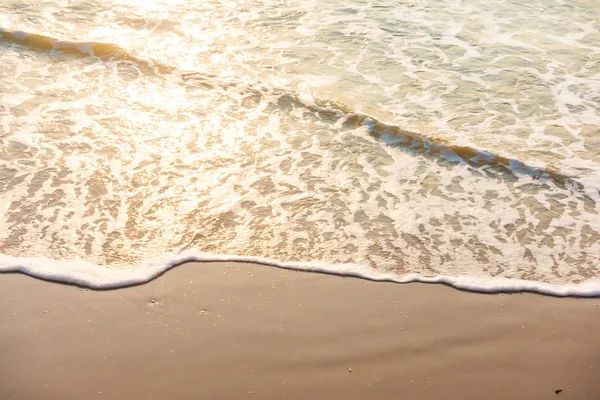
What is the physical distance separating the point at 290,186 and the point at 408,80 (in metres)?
2.77

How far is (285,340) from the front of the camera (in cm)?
346

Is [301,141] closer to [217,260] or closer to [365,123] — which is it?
[365,123]

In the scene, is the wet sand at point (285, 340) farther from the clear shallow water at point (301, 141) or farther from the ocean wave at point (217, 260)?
the clear shallow water at point (301, 141)

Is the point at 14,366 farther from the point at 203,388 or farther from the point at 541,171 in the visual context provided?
the point at 541,171

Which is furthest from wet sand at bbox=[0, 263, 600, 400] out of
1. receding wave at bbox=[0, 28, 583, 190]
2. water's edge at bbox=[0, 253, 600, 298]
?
receding wave at bbox=[0, 28, 583, 190]

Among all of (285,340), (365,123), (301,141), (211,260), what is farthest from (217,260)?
(365,123)

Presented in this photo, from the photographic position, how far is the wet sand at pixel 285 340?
10.4ft

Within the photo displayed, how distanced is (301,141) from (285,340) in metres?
2.61

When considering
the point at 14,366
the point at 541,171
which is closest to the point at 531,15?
the point at 541,171

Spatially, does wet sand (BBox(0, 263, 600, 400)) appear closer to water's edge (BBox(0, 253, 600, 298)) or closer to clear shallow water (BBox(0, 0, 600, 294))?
water's edge (BBox(0, 253, 600, 298))

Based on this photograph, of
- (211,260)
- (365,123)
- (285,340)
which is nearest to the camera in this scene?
(285,340)

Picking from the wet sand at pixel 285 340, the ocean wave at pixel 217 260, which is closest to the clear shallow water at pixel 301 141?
the ocean wave at pixel 217 260

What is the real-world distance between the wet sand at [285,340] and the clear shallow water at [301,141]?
22cm

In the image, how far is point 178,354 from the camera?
11.0 ft
